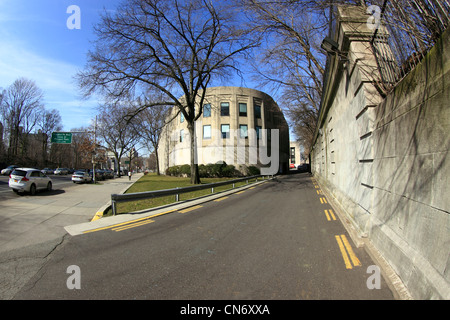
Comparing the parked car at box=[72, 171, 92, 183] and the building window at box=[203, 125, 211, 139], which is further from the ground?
the building window at box=[203, 125, 211, 139]

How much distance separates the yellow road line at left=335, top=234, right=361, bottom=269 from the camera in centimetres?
396

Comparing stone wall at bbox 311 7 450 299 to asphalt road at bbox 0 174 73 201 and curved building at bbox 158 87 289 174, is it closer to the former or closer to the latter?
asphalt road at bbox 0 174 73 201

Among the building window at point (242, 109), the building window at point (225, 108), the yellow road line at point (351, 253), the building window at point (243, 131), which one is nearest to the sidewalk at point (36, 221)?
the yellow road line at point (351, 253)

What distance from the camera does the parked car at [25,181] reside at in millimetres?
13125

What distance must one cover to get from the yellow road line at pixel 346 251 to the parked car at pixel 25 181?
16.8 m

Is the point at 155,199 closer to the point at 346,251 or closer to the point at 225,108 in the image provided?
the point at 346,251

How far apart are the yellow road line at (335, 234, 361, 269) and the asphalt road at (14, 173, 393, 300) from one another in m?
0.02

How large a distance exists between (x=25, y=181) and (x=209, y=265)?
15049mm

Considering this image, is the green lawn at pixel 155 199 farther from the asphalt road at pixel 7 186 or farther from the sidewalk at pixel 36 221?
the asphalt road at pixel 7 186

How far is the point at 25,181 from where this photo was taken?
13297 mm

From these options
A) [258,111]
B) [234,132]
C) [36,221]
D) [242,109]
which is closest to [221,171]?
[234,132]

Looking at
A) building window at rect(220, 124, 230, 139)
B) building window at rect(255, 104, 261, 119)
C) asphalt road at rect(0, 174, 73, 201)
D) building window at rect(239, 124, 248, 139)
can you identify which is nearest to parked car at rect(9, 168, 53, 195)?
asphalt road at rect(0, 174, 73, 201)
